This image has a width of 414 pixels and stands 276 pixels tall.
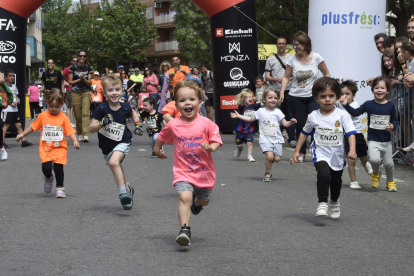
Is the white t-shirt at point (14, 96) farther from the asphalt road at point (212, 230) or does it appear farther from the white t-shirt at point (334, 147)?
the white t-shirt at point (334, 147)

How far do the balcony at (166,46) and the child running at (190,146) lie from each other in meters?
72.1

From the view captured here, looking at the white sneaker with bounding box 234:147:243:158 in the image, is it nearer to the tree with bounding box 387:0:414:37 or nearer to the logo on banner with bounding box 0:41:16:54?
the logo on banner with bounding box 0:41:16:54

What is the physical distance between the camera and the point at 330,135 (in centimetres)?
677

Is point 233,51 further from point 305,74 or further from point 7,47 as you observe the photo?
point 305,74

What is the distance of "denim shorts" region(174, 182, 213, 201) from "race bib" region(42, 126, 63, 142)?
315 cm

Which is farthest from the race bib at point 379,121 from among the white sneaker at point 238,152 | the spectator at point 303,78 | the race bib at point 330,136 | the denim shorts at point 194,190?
the white sneaker at point 238,152

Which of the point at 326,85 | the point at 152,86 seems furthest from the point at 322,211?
the point at 152,86

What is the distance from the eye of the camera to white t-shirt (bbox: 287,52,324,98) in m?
11.6

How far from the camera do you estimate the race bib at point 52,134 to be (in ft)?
27.8

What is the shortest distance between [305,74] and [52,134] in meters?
4.68

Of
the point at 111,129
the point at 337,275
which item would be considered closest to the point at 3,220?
the point at 111,129

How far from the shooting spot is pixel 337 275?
15.2ft

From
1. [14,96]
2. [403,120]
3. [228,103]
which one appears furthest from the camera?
[228,103]

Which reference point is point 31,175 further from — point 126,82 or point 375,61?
point 126,82
